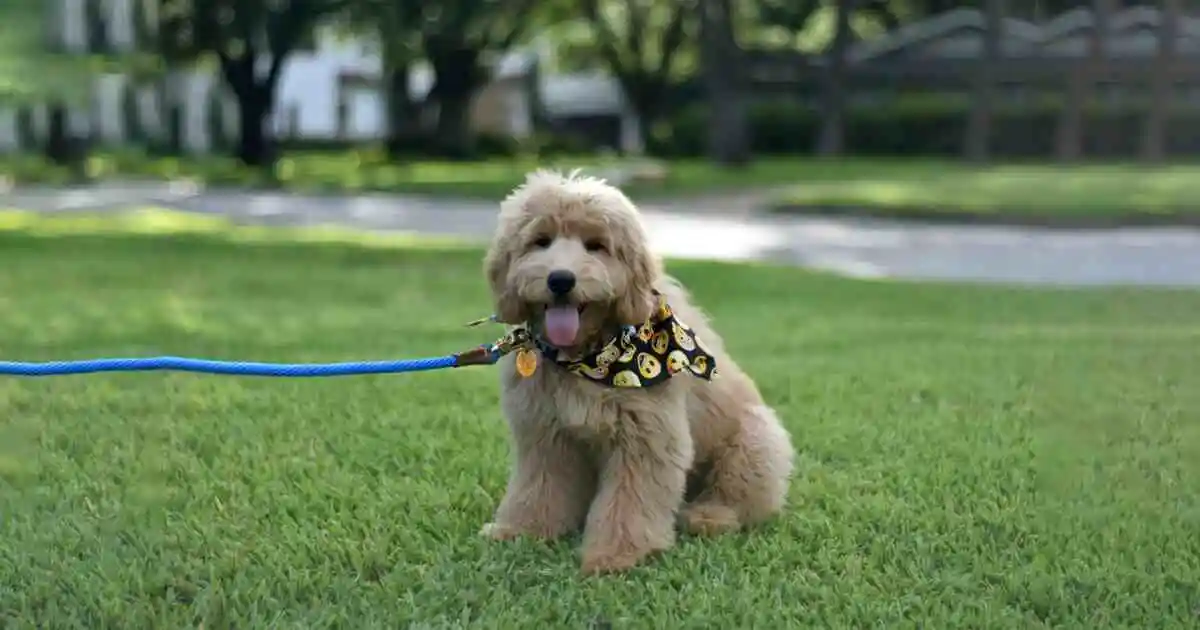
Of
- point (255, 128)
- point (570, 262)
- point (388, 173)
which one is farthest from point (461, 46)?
point (570, 262)

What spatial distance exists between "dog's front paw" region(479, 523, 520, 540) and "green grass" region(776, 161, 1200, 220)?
516 inches

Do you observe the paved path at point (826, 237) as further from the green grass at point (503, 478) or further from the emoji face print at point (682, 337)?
the emoji face print at point (682, 337)

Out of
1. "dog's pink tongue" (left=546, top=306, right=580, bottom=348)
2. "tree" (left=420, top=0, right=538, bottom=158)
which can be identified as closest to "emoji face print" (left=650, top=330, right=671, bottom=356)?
"dog's pink tongue" (left=546, top=306, right=580, bottom=348)

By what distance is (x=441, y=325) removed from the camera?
782 centimetres

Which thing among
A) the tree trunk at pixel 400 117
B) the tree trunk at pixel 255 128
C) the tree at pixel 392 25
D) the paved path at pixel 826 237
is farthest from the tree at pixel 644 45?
the paved path at pixel 826 237

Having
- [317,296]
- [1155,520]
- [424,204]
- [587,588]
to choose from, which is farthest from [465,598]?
[424,204]

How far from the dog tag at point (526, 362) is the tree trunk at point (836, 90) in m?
29.0

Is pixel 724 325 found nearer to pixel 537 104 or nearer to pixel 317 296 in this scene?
pixel 317 296

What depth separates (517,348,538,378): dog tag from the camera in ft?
10.8

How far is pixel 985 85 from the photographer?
28.5 m

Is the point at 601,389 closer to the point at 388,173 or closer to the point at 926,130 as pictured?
the point at 388,173

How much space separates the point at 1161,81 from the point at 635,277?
27185mm

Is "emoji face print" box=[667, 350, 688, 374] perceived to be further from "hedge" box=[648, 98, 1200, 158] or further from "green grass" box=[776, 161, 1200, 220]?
"hedge" box=[648, 98, 1200, 158]

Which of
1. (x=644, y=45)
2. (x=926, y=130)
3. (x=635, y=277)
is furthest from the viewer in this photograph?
(x=644, y=45)
